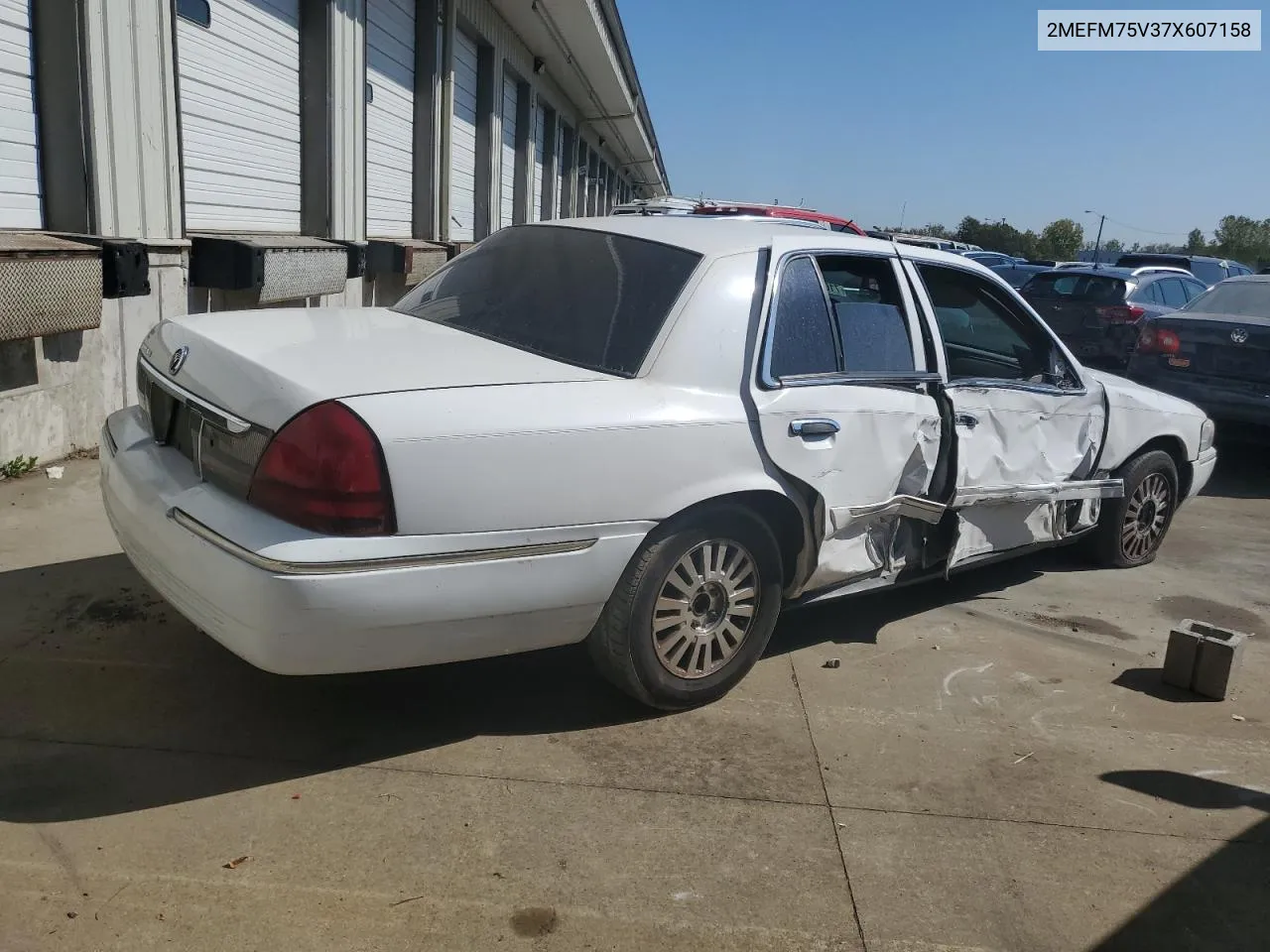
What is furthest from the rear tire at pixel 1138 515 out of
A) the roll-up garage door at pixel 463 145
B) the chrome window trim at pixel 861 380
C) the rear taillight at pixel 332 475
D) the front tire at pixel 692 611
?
the roll-up garage door at pixel 463 145

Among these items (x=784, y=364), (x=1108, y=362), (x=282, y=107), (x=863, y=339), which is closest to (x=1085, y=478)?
(x=863, y=339)

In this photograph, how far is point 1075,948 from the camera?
8.66 feet

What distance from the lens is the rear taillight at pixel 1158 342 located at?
347 inches

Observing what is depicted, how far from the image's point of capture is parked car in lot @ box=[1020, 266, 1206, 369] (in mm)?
14172

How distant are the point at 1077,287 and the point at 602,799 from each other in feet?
46.0

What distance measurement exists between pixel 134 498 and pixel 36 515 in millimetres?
2237

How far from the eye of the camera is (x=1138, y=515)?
19.1 ft

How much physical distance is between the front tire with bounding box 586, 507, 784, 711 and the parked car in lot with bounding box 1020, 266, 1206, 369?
1198 centimetres

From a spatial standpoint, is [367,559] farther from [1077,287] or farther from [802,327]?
[1077,287]

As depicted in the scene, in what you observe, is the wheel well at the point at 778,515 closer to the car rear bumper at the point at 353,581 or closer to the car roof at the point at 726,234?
the car rear bumper at the point at 353,581

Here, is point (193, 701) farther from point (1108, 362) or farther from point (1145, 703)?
point (1108, 362)

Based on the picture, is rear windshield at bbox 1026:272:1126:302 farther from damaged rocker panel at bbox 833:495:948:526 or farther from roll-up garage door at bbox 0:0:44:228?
roll-up garage door at bbox 0:0:44:228

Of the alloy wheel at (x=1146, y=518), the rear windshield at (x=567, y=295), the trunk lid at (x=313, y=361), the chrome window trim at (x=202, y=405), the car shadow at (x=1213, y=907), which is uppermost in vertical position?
the rear windshield at (x=567, y=295)

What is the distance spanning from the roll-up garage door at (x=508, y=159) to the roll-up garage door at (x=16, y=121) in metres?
9.55
